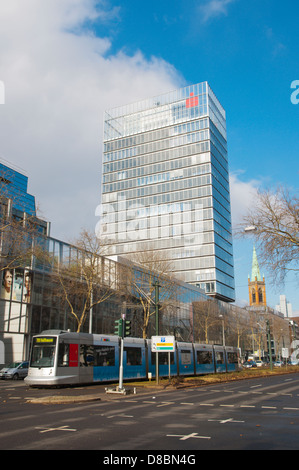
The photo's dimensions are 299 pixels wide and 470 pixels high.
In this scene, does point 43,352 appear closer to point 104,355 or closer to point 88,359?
point 88,359

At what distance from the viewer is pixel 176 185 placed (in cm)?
10850

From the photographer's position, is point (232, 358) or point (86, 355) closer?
point (86, 355)

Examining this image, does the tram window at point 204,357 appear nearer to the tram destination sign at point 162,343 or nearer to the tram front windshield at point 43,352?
the tram destination sign at point 162,343

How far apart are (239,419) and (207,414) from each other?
1.33m

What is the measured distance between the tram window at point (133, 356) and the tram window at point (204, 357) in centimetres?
993

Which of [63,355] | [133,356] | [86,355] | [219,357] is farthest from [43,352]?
[219,357]

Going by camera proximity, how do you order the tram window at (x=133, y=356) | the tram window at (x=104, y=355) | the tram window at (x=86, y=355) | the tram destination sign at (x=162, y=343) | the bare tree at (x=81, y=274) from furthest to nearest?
the bare tree at (x=81, y=274)
the tram window at (x=133, y=356)
the tram window at (x=104, y=355)
the tram destination sign at (x=162, y=343)
the tram window at (x=86, y=355)

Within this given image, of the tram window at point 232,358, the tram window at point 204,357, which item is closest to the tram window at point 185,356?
the tram window at point 204,357

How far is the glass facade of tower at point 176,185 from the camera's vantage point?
104m

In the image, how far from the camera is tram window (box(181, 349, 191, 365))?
35106 mm

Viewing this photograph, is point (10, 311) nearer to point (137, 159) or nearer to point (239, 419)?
point (239, 419)

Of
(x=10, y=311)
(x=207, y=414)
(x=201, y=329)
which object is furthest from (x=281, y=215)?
(x=201, y=329)

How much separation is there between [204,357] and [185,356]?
457cm

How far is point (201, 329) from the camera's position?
6975 cm
